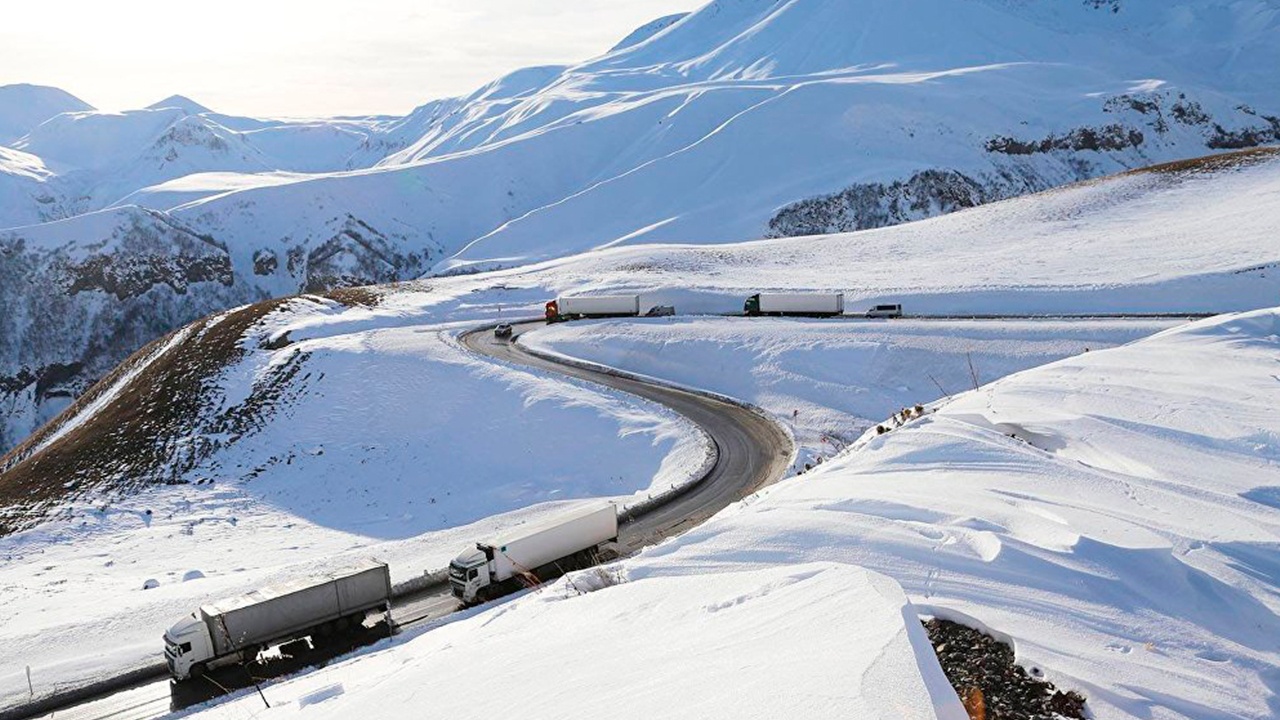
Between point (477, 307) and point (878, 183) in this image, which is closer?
point (477, 307)

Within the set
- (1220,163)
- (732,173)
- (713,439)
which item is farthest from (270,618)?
(732,173)

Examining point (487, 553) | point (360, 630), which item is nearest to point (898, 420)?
point (487, 553)

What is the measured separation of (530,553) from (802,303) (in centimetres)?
3903

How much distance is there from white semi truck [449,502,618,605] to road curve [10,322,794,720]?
1275mm

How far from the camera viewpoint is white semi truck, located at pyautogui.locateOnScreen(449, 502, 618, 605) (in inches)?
960

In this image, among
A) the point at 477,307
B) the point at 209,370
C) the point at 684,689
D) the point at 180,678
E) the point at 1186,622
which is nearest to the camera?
the point at 684,689

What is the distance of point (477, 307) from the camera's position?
253ft

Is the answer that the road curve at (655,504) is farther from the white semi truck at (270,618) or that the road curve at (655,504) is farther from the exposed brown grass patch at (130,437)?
the exposed brown grass patch at (130,437)

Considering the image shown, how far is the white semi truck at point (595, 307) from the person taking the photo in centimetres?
6444

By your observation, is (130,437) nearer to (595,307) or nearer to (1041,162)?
(595,307)

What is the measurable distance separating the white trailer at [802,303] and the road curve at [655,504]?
13.7m

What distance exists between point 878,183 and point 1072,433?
119 meters

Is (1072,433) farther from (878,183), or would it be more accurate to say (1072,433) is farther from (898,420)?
(878,183)

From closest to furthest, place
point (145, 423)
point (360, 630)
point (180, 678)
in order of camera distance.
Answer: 1. point (180, 678)
2. point (360, 630)
3. point (145, 423)
